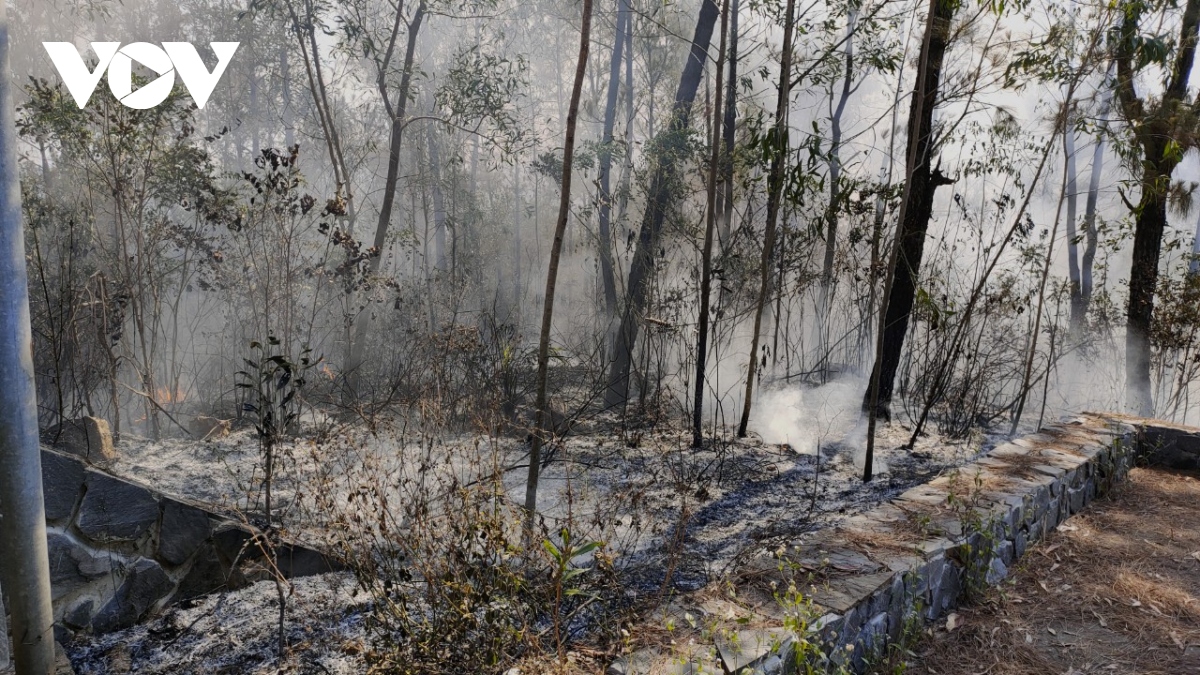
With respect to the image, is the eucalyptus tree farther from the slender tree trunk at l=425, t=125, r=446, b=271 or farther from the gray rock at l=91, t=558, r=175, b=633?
the slender tree trunk at l=425, t=125, r=446, b=271

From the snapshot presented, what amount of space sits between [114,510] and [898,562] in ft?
9.26

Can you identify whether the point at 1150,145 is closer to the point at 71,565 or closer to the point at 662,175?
the point at 662,175

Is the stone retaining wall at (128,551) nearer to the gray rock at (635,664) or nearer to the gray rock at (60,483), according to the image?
the gray rock at (60,483)

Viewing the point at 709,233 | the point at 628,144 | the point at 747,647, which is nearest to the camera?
the point at 747,647

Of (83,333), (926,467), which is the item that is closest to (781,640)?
(926,467)

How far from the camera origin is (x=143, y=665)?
8.34 ft

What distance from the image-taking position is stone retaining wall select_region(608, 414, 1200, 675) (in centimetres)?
211

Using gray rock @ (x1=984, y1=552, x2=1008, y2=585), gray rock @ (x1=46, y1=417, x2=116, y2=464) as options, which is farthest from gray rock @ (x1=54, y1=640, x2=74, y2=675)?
gray rock @ (x1=984, y1=552, x2=1008, y2=585)

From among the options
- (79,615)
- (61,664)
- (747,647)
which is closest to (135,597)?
(79,615)

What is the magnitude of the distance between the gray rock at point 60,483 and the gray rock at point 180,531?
30cm

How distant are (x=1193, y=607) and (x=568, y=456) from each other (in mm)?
2933

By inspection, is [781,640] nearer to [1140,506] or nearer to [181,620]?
[181,620]

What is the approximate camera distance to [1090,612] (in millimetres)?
3129

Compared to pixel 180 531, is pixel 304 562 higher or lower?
lower
